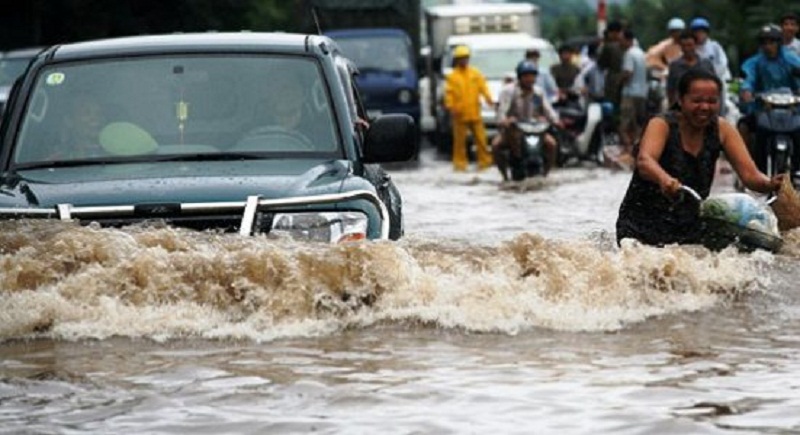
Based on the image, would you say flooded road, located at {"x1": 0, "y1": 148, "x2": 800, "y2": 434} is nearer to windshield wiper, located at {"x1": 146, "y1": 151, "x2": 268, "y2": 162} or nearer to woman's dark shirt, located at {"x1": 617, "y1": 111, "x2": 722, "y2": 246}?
woman's dark shirt, located at {"x1": 617, "y1": 111, "x2": 722, "y2": 246}

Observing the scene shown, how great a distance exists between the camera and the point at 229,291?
1015 cm

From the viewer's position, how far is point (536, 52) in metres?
32.9

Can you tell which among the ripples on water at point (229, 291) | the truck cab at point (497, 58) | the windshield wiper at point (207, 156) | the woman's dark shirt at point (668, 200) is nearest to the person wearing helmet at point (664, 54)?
the truck cab at point (497, 58)

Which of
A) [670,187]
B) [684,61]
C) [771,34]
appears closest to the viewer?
[670,187]

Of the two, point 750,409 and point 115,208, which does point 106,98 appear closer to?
point 115,208

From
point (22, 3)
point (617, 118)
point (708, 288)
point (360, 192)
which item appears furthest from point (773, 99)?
point (22, 3)

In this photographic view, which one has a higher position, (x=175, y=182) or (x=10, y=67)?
(x=175, y=182)

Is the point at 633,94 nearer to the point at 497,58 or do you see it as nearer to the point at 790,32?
the point at 790,32

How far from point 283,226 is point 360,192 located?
1.15ft

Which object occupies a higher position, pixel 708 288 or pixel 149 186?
pixel 149 186

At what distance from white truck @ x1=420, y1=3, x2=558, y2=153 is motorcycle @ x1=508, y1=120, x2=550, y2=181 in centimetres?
626

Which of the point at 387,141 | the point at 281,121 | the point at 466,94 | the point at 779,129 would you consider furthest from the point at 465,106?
the point at 387,141

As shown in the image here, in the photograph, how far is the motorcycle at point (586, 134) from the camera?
3020 cm

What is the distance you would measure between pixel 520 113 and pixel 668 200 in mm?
13867
